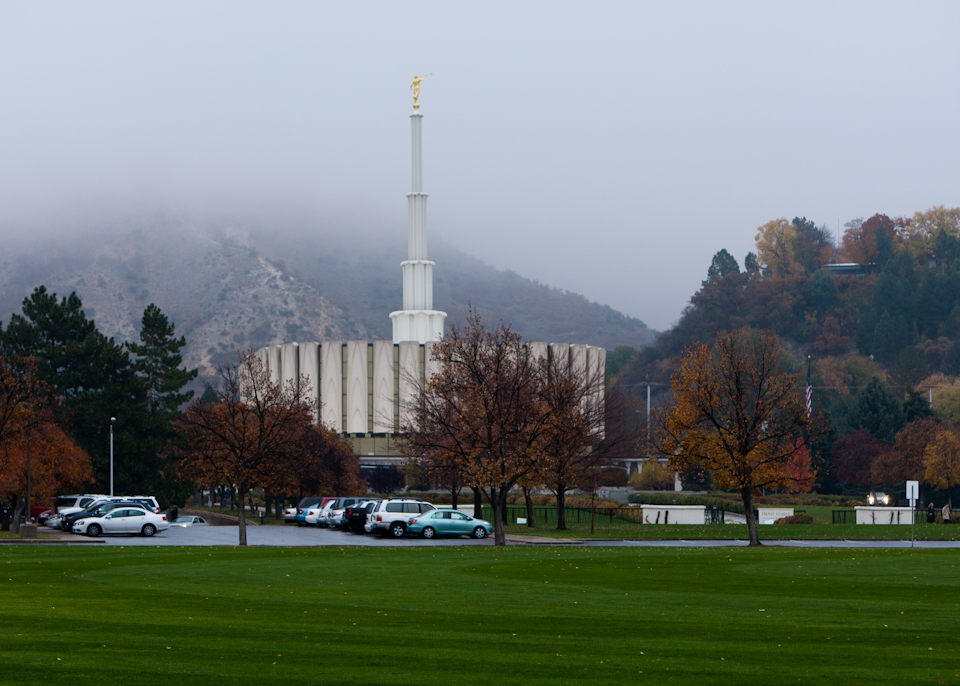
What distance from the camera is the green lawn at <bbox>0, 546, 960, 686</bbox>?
12250 millimetres

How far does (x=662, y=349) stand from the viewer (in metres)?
188

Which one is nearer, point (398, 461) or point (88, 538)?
point (88, 538)

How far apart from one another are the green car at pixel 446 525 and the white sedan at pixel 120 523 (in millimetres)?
12294

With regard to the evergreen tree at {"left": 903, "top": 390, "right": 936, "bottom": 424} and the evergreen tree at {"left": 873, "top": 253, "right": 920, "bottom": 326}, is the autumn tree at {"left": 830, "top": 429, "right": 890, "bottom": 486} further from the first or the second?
the evergreen tree at {"left": 873, "top": 253, "right": 920, "bottom": 326}

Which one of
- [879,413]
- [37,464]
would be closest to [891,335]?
[879,413]

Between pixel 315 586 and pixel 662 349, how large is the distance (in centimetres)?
16947

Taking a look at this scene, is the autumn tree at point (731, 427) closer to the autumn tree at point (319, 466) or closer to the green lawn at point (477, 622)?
the green lawn at point (477, 622)

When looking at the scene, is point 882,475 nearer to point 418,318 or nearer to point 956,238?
point 418,318

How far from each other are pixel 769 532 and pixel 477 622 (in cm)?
3550

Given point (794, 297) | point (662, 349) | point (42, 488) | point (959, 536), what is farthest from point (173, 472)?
point (794, 297)

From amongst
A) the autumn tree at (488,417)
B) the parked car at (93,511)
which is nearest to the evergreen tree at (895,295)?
the autumn tree at (488,417)

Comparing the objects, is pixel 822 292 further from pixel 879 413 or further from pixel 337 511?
pixel 337 511

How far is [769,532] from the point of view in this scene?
49281mm

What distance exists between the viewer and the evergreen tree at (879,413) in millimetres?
96562
